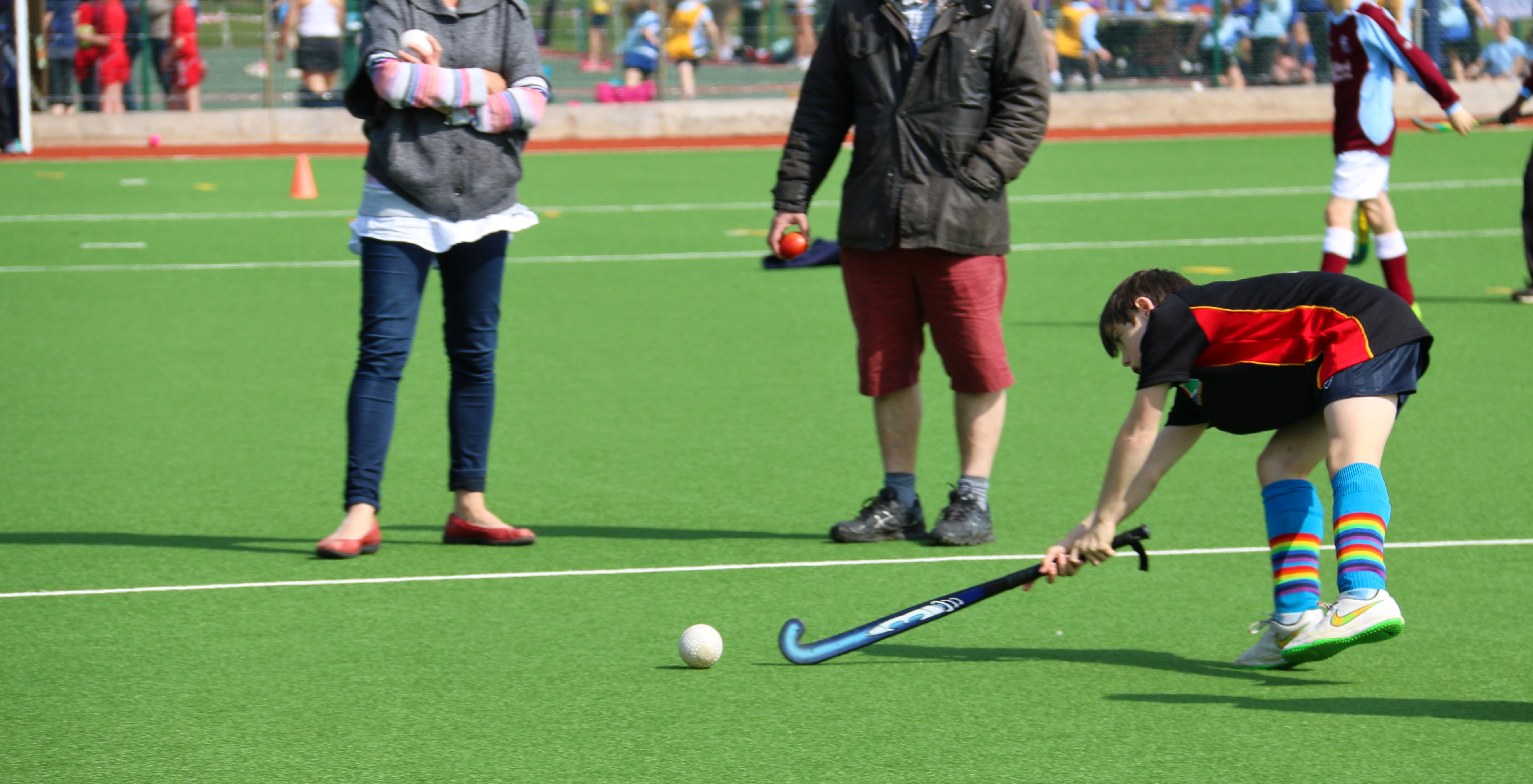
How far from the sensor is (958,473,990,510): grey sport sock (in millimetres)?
5645

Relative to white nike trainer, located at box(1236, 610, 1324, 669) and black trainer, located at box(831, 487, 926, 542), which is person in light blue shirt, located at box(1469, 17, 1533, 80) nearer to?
black trainer, located at box(831, 487, 926, 542)

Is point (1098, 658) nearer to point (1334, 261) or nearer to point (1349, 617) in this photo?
point (1349, 617)

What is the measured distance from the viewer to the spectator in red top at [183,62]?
21375mm

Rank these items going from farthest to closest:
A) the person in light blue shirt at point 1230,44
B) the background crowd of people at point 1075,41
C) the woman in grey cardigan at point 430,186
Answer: the person in light blue shirt at point 1230,44
the background crowd of people at point 1075,41
the woman in grey cardigan at point 430,186

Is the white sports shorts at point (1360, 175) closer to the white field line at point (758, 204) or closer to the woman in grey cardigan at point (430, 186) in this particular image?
the woman in grey cardigan at point (430, 186)

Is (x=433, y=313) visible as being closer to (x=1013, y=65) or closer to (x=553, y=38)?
(x=1013, y=65)

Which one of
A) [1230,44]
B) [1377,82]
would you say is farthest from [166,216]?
[1230,44]

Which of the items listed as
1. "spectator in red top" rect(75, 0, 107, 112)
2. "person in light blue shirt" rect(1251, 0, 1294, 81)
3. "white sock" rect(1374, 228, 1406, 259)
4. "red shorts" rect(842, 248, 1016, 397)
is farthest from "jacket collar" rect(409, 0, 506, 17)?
"person in light blue shirt" rect(1251, 0, 1294, 81)

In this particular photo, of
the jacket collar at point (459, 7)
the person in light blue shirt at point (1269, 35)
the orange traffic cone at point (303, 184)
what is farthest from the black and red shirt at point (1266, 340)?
the person in light blue shirt at point (1269, 35)

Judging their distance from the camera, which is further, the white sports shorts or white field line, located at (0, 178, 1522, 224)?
white field line, located at (0, 178, 1522, 224)

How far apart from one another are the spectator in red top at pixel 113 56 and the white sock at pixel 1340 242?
15.6 meters

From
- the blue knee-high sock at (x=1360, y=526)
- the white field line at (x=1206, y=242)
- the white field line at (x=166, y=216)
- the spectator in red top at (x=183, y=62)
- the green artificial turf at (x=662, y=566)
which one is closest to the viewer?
the green artificial turf at (x=662, y=566)

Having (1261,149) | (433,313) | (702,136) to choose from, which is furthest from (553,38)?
(433,313)

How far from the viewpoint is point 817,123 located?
5793 millimetres
